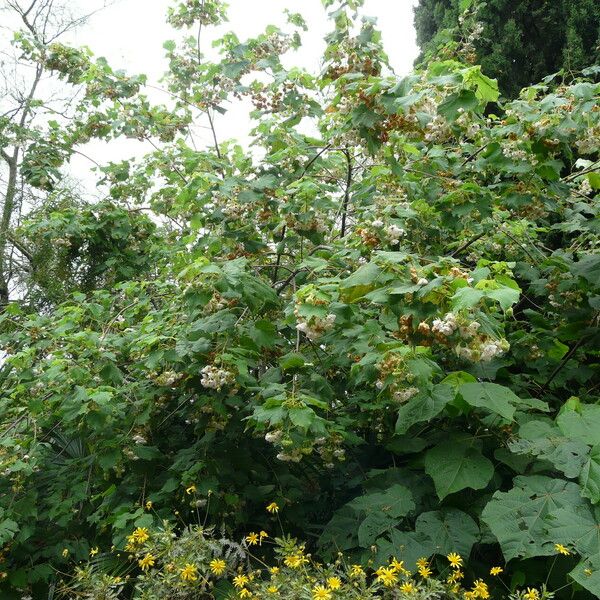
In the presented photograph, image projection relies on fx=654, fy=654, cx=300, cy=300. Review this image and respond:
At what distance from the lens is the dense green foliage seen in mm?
6246

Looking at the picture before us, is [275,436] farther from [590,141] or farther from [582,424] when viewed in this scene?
[590,141]

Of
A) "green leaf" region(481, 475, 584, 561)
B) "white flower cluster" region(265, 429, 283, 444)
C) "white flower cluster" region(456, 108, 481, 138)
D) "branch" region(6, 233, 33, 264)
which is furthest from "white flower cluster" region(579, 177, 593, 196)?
"branch" region(6, 233, 33, 264)

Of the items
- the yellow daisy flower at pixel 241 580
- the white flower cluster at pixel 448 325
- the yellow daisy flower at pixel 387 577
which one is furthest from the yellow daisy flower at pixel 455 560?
the white flower cluster at pixel 448 325

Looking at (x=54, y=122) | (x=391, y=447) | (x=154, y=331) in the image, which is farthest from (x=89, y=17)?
(x=391, y=447)

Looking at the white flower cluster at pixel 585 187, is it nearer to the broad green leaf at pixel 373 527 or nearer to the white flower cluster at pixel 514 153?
the white flower cluster at pixel 514 153

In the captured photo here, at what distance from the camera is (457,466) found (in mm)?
2248

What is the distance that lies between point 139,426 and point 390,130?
5.62ft

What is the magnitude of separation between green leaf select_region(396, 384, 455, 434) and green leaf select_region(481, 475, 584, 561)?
1.07 ft

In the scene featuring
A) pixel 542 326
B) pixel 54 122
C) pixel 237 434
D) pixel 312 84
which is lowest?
pixel 237 434

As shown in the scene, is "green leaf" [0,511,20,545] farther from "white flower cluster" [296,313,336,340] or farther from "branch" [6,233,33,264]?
"branch" [6,233,33,264]

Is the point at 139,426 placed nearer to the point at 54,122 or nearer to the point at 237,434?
the point at 237,434

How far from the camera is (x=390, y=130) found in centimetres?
263

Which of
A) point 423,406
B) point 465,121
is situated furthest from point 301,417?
point 465,121

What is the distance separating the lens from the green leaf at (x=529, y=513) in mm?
1915
